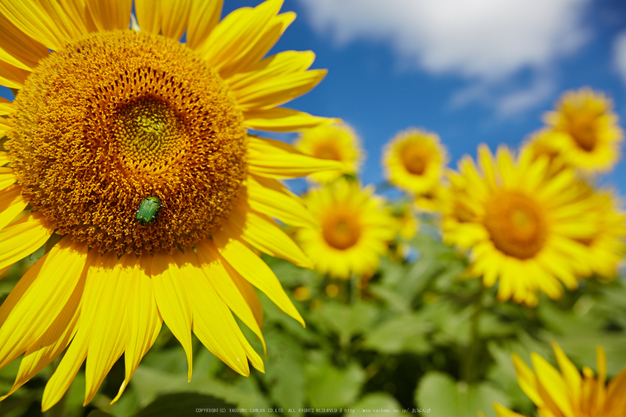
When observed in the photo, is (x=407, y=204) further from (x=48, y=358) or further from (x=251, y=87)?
(x=48, y=358)

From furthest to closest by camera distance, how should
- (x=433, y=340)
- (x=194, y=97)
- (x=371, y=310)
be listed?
(x=371, y=310), (x=433, y=340), (x=194, y=97)

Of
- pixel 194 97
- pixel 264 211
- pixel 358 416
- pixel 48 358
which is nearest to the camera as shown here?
pixel 48 358

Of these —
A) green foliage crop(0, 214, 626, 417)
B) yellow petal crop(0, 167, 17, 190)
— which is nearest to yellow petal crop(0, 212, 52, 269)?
yellow petal crop(0, 167, 17, 190)

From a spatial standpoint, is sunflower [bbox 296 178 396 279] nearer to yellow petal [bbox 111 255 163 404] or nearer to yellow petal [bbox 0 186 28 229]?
yellow petal [bbox 111 255 163 404]

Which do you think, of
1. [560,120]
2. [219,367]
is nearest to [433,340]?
[219,367]

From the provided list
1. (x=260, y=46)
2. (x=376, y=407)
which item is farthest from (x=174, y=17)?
(x=376, y=407)

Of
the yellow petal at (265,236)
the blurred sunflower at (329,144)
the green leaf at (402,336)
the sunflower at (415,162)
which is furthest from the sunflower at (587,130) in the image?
the yellow petal at (265,236)
